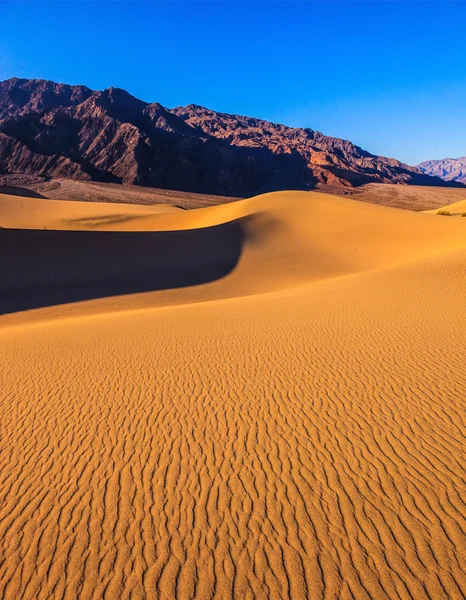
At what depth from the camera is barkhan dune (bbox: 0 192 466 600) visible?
3445 mm

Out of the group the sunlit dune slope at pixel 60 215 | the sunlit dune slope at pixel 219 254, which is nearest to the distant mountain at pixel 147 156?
the sunlit dune slope at pixel 60 215

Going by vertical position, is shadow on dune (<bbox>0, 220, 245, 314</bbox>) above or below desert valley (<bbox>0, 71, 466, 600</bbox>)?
below

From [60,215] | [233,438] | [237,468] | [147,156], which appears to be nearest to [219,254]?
[233,438]

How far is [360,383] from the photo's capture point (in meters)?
6.79

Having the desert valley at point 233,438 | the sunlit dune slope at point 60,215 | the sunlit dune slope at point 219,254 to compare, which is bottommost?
the sunlit dune slope at point 60,215

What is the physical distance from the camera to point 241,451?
508 cm

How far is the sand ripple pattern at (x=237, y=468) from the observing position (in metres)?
3.41

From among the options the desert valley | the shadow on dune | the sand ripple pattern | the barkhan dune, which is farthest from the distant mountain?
the sand ripple pattern

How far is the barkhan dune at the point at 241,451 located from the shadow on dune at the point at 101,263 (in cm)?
376

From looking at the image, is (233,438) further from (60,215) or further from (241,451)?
(60,215)

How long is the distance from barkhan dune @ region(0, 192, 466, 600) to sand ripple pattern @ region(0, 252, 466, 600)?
0.06 ft

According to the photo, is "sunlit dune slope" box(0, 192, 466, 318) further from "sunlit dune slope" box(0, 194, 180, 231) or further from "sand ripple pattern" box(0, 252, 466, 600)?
"sunlit dune slope" box(0, 194, 180, 231)

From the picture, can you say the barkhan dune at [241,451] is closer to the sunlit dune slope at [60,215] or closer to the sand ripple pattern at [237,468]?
the sand ripple pattern at [237,468]

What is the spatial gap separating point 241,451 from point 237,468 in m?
0.35
